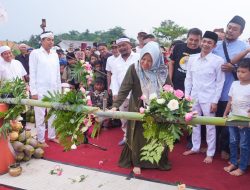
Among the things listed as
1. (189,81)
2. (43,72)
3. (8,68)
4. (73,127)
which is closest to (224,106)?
(189,81)

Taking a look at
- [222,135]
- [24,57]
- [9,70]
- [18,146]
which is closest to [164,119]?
[222,135]

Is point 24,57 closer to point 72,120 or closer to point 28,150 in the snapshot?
point 28,150

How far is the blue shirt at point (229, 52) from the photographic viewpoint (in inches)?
175

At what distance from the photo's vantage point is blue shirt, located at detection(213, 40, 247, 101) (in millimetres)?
4438

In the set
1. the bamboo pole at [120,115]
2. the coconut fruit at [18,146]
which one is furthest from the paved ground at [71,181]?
the bamboo pole at [120,115]

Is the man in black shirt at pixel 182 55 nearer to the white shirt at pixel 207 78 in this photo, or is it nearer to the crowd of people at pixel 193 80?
the crowd of people at pixel 193 80

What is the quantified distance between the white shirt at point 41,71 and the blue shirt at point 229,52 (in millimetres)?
2913

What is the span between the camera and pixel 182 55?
5145 millimetres

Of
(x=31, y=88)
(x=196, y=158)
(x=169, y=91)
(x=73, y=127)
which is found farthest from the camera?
(x=31, y=88)

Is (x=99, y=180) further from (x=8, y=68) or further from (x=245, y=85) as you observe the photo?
(x=8, y=68)

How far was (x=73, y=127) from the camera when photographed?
313 centimetres

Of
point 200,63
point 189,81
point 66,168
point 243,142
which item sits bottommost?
point 66,168

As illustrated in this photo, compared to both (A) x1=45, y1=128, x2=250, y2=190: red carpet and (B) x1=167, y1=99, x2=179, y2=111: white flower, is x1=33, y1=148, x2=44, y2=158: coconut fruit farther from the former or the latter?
(B) x1=167, y1=99, x2=179, y2=111: white flower

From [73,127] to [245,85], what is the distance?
2406mm
